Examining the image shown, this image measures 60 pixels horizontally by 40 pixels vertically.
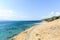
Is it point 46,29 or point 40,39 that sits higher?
point 46,29

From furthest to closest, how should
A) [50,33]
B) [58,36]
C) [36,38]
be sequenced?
1. [36,38]
2. [50,33]
3. [58,36]

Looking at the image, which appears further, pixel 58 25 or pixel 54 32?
pixel 58 25

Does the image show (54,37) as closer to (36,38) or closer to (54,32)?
(54,32)

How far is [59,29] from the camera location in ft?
27.1

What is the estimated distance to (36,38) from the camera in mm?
8680

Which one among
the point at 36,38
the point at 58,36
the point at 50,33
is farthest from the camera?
the point at 36,38

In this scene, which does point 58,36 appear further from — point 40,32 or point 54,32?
point 40,32

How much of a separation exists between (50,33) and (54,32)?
25 cm

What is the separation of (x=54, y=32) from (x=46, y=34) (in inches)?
19.7

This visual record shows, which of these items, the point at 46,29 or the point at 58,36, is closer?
the point at 58,36

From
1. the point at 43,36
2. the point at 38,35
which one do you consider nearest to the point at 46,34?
the point at 43,36

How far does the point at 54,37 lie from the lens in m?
7.61

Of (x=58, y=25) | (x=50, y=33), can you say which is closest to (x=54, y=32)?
(x=50, y=33)

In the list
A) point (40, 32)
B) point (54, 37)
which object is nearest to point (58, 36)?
point (54, 37)
